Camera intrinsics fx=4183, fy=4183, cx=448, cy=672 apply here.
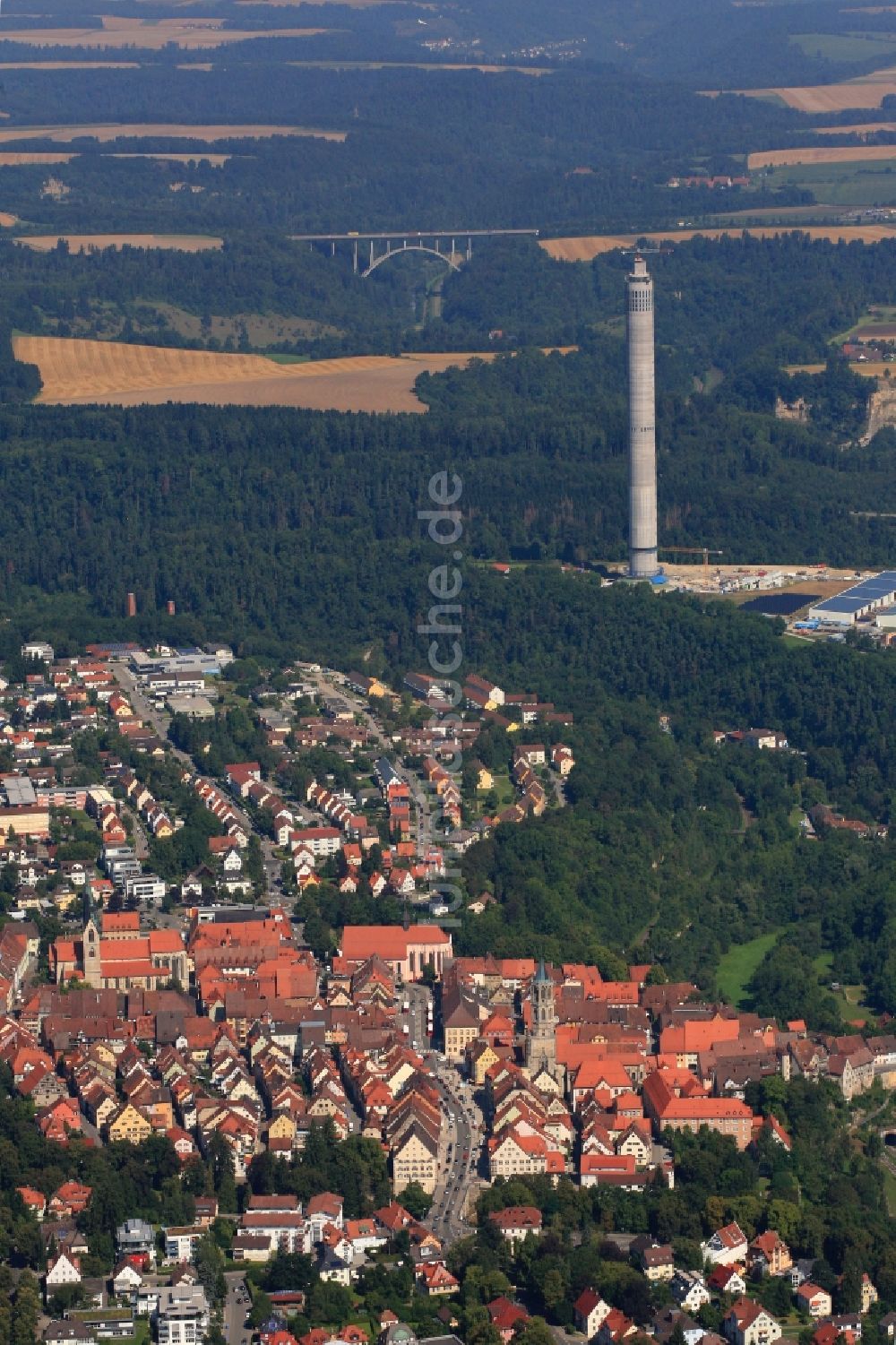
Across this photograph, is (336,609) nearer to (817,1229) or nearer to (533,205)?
(817,1229)

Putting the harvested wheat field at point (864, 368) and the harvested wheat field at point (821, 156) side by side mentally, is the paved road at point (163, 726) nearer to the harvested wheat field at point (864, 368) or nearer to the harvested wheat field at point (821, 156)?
the harvested wheat field at point (864, 368)

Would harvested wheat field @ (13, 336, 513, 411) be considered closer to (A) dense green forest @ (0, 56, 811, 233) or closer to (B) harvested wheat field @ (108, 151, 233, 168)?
(A) dense green forest @ (0, 56, 811, 233)

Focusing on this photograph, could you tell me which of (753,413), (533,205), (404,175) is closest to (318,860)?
(753,413)

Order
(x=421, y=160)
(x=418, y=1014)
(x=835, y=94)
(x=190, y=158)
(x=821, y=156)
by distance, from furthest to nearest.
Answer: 1. (x=835, y=94)
2. (x=421, y=160)
3. (x=190, y=158)
4. (x=821, y=156)
5. (x=418, y=1014)

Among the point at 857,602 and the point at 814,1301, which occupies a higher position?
the point at 814,1301

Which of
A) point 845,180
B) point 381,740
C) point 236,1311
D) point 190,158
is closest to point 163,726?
point 381,740

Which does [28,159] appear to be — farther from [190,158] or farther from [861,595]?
[861,595]

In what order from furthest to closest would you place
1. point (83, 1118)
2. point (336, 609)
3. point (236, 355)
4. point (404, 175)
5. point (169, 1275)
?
point (404, 175) → point (236, 355) → point (336, 609) → point (83, 1118) → point (169, 1275)
